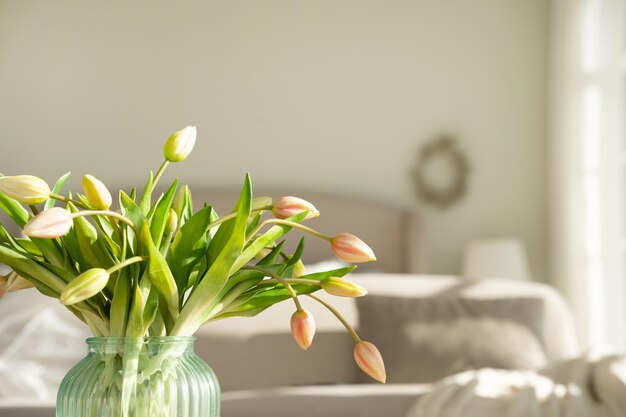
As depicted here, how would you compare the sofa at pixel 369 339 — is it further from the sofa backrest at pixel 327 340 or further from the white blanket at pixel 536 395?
the white blanket at pixel 536 395

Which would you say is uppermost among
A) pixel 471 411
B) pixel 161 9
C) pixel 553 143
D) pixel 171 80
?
pixel 161 9

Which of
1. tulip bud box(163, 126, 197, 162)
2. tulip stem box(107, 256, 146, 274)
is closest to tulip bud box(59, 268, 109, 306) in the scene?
tulip stem box(107, 256, 146, 274)

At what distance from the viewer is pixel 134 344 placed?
1056 mm

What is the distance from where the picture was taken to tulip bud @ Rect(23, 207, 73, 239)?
3.05 feet

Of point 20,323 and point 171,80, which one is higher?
point 171,80

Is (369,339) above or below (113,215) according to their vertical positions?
below

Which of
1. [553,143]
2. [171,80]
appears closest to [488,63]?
[553,143]

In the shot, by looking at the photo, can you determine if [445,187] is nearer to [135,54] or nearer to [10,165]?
[135,54]

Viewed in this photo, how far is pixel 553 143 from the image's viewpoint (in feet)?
16.0

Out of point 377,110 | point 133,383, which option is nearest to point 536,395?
point 133,383

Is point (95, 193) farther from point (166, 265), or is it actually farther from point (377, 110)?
point (377, 110)

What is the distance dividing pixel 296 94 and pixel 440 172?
894mm

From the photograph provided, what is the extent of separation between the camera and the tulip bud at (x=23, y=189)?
39.1 inches

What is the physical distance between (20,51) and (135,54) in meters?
0.59
